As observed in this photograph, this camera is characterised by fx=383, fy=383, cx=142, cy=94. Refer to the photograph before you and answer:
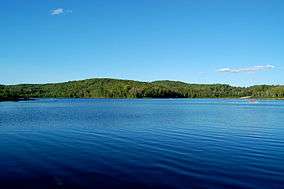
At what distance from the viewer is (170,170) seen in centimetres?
1967

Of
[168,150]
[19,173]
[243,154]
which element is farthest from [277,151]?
[19,173]

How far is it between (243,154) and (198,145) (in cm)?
463

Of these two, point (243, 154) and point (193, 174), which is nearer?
point (193, 174)

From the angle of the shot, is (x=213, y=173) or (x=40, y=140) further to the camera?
(x=40, y=140)

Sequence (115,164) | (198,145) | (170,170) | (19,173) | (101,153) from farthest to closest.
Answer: (198,145) < (101,153) < (115,164) < (170,170) < (19,173)

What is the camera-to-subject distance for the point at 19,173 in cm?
1844

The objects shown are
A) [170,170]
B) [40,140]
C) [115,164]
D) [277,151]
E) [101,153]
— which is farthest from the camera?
[40,140]

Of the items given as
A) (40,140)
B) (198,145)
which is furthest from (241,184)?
→ (40,140)

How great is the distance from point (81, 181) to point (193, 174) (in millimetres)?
5543

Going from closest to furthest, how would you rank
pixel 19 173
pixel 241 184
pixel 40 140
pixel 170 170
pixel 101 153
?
pixel 241 184 < pixel 19 173 < pixel 170 170 < pixel 101 153 < pixel 40 140

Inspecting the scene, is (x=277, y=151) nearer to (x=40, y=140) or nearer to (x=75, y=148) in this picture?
(x=75, y=148)

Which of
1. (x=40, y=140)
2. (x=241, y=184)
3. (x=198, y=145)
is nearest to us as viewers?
(x=241, y=184)

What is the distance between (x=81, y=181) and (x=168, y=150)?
1043 centimetres

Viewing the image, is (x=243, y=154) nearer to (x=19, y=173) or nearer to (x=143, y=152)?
(x=143, y=152)
